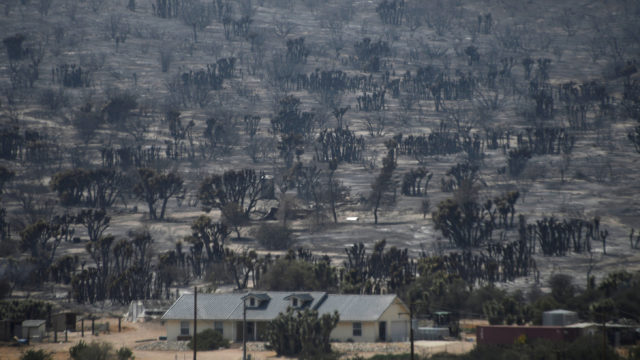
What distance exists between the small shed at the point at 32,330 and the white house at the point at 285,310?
28.5 ft

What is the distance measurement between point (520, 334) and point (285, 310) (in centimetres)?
1662

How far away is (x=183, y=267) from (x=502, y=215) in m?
37.2

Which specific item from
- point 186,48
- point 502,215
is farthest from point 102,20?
point 502,215

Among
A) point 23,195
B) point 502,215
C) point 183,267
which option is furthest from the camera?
point 23,195

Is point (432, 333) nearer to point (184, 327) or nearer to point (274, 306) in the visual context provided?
point (274, 306)

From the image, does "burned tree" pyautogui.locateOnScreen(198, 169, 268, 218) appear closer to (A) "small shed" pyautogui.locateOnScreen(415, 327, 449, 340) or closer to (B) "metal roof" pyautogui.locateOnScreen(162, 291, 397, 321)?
(B) "metal roof" pyautogui.locateOnScreen(162, 291, 397, 321)

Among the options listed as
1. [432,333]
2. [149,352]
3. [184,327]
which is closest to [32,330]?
[184,327]

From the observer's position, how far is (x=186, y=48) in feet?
616

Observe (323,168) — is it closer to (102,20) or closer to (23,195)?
(23,195)

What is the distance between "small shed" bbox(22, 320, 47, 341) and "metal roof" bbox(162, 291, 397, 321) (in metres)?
8.74

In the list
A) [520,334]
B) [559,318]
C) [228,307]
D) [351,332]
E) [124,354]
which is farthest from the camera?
[228,307]

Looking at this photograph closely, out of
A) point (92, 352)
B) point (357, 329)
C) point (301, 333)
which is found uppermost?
point (92, 352)

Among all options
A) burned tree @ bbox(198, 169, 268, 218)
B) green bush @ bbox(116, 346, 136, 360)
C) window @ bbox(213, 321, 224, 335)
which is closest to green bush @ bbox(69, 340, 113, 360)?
green bush @ bbox(116, 346, 136, 360)

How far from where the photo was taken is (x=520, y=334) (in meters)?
51.0
